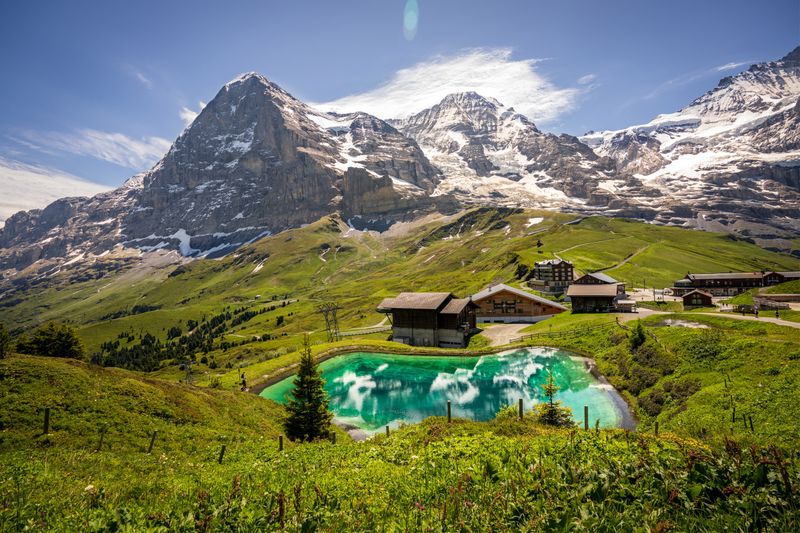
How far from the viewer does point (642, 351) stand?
4325 centimetres

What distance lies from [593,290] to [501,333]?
29402mm

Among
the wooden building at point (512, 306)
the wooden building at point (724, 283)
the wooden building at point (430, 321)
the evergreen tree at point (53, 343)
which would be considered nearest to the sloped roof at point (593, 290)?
the wooden building at point (512, 306)

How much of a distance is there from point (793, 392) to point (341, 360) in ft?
161

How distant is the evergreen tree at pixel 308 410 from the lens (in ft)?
87.0

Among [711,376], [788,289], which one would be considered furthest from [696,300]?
[711,376]

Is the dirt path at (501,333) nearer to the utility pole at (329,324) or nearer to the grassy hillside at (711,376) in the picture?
the grassy hillside at (711,376)

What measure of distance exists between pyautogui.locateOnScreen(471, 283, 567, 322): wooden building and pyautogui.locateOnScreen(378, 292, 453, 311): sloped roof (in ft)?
71.9

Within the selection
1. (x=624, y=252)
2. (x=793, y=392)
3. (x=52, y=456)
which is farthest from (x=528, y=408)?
(x=624, y=252)

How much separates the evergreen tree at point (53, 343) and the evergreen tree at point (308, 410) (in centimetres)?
3442

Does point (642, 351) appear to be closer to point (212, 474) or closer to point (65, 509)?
point (212, 474)

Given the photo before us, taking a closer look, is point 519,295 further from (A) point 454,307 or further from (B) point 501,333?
(A) point 454,307

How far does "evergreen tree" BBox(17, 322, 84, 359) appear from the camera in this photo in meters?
43.7

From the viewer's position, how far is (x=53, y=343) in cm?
4406

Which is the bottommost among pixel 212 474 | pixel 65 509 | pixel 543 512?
pixel 212 474
